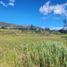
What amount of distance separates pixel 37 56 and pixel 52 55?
84 cm

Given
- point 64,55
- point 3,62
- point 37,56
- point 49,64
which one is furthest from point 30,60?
point 3,62

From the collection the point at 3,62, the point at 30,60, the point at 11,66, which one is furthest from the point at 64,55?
the point at 3,62

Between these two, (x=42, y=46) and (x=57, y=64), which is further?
(x=42, y=46)

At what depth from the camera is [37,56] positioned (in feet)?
32.3

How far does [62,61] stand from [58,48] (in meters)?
0.63

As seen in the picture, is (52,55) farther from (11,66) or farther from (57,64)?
(11,66)

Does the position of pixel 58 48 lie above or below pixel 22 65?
above

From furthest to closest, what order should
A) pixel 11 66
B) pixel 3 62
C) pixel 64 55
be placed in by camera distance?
1. pixel 3 62
2. pixel 11 66
3. pixel 64 55

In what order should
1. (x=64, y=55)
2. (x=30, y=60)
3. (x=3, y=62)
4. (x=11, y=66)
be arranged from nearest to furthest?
(x=64, y=55) < (x=30, y=60) < (x=11, y=66) < (x=3, y=62)

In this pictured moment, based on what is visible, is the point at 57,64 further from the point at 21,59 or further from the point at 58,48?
the point at 21,59

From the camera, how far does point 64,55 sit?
29.9ft

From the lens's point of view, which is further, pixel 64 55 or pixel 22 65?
pixel 22 65

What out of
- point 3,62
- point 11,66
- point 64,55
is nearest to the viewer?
point 64,55

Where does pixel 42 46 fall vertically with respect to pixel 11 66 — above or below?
above
